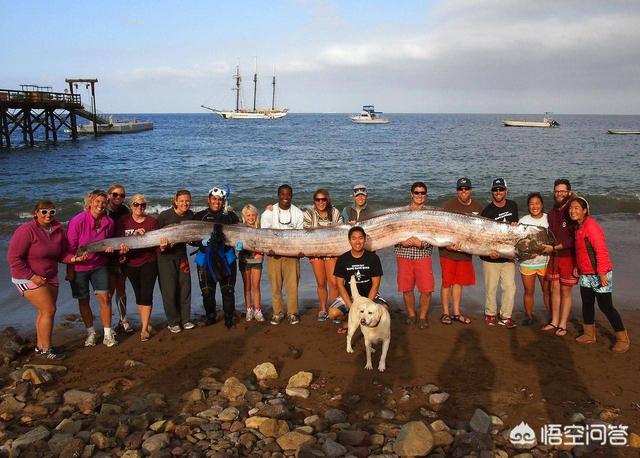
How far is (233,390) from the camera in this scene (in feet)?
16.8

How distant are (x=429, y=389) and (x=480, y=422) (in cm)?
79

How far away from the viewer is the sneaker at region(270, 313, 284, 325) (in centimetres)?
727

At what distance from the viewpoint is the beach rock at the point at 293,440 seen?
420 centimetres

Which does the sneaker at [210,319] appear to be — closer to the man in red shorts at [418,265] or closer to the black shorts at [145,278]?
the black shorts at [145,278]

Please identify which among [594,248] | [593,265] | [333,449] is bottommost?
[333,449]

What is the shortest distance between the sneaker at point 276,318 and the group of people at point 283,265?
0.8 inches

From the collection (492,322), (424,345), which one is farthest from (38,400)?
(492,322)

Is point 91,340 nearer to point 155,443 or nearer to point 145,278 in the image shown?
point 145,278

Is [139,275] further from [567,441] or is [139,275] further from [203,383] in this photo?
[567,441]

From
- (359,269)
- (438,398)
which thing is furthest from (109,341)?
(438,398)

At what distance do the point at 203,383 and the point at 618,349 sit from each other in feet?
16.5

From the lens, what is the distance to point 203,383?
541 centimetres

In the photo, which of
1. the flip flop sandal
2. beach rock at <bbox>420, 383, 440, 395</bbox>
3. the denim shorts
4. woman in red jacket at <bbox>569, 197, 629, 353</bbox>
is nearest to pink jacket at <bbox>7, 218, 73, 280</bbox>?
the denim shorts

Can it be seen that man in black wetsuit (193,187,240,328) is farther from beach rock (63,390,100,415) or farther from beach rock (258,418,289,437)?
beach rock (258,418,289,437)
